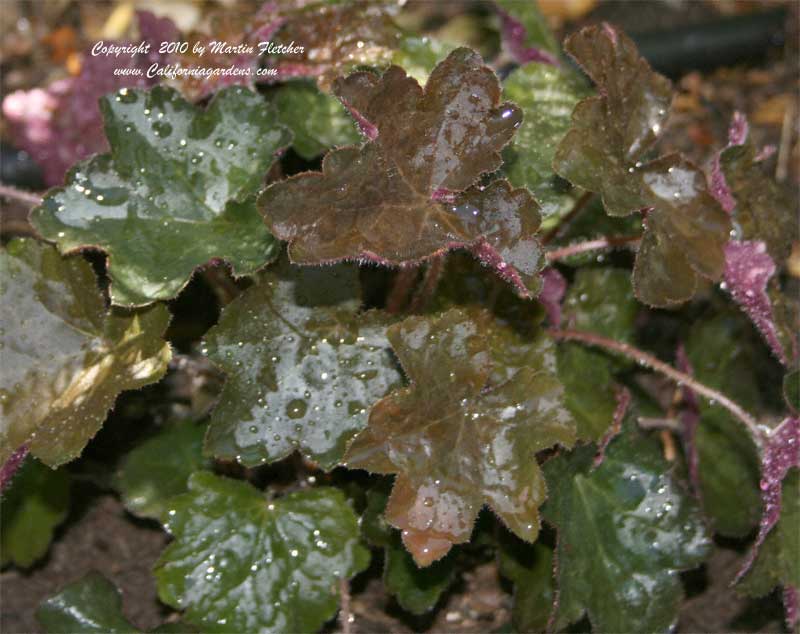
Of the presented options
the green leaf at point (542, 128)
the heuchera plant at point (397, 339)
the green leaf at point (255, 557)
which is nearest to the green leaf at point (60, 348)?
the heuchera plant at point (397, 339)

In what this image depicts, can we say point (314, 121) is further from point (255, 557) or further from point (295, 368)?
point (255, 557)

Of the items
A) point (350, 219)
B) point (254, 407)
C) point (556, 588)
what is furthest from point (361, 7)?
point (556, 588)

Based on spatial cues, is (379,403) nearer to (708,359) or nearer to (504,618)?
(504,618)

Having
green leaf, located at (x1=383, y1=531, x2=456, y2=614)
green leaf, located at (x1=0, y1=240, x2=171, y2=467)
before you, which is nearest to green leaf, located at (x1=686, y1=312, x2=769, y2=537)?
green leaf, located at (x1=383, y1=531, x2=456, y2=614)

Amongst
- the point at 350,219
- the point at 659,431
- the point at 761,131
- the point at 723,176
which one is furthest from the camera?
the point at 761,131

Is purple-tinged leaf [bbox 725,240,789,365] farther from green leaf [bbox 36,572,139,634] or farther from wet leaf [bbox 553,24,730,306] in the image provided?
green leaf [bbox 36,572,139,634]

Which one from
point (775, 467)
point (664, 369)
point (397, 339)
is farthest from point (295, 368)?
point (775, 467)
